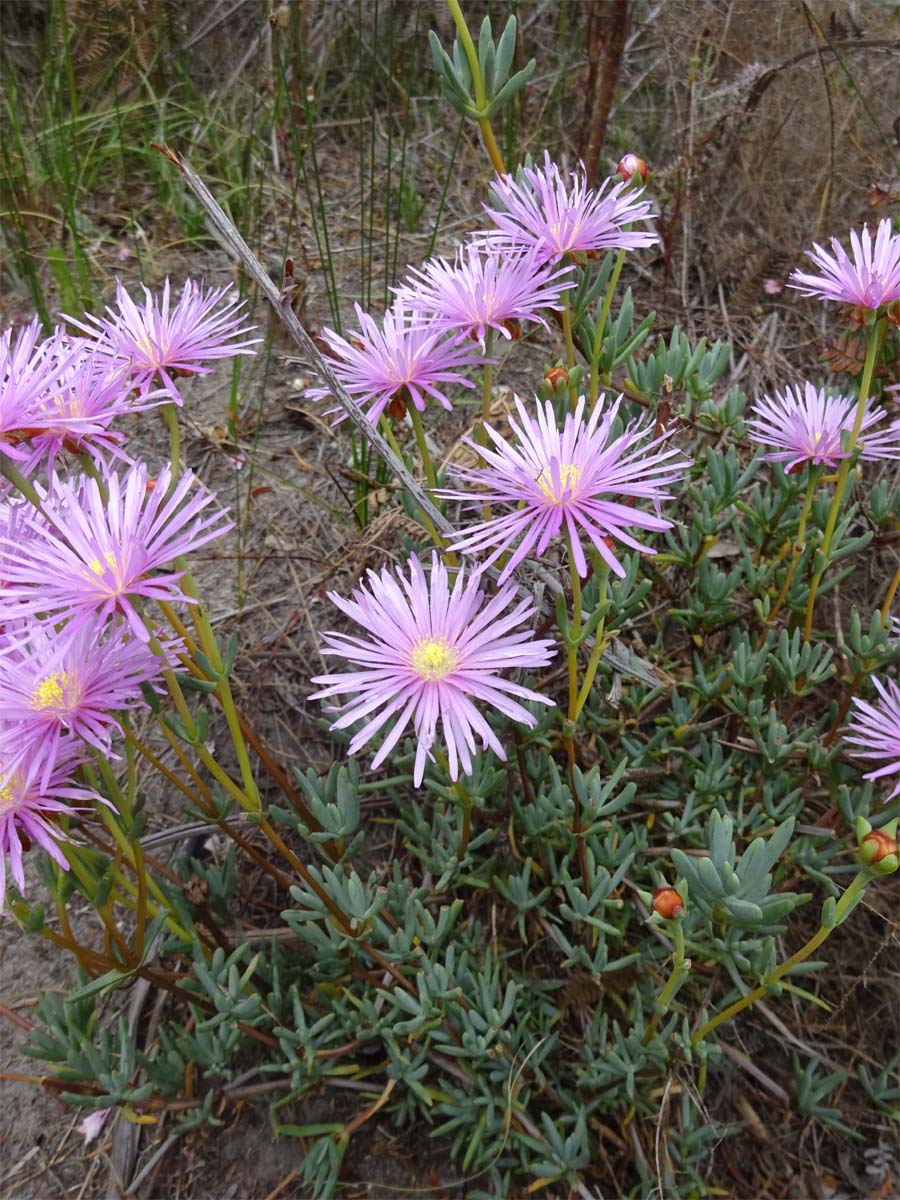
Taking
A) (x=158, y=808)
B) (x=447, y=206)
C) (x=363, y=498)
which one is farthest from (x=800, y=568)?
(x=447, y=206)

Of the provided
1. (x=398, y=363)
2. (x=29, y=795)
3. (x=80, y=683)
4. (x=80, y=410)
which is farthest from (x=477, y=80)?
(x=29, y=795)

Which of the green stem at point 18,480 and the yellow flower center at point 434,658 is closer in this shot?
the green stem at point 18,480

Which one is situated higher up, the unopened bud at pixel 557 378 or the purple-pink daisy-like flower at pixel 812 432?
the unopened bud at pixel 557 378

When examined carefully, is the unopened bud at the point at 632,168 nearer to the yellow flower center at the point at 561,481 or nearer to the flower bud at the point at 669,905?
the yellow flower center at the point at 561,481

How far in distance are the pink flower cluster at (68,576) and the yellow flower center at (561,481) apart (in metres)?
0.40

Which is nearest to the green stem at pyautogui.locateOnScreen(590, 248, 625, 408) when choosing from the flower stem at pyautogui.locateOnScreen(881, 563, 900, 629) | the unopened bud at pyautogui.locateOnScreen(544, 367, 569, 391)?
the unopened bud at pyautogui.locateOnScreen(544, 367, 569, 391)

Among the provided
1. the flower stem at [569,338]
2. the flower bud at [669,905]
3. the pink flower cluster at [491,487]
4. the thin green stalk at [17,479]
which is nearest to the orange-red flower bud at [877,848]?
the flower bud at [669,905]

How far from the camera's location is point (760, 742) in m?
1.74

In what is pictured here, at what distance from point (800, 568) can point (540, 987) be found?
1.06 meters

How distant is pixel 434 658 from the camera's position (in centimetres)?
116

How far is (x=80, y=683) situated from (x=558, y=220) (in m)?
0.98

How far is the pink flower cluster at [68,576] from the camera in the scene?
100 centimetres

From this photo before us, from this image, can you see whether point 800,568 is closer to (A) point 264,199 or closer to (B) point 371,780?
(B) point 371,780

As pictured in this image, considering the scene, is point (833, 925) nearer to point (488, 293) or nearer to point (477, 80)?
point (488, 293)
